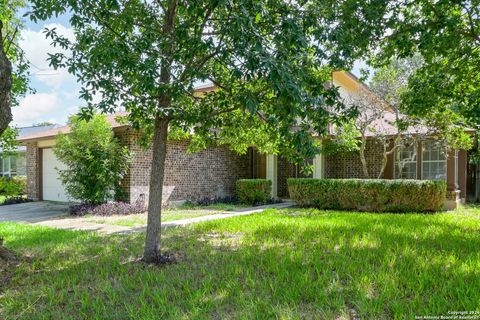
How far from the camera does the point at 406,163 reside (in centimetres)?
1525

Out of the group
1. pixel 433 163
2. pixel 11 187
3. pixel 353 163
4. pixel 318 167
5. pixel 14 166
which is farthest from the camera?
pixel 14 166

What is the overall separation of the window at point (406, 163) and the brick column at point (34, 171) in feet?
51.1

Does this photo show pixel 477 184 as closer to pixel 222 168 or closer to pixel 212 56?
pixel 222 168

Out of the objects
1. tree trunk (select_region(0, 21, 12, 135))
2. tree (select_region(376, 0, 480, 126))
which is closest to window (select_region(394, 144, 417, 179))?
tree (select_region(376, 0, 480, 126))

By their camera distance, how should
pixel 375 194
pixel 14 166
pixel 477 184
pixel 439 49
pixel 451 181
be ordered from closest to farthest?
pixel 439 49
pixel 375 194
pixel 451 181
pixel 477 184
pixel 14 166

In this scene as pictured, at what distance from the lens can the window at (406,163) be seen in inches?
563

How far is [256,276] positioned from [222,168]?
11583 mm

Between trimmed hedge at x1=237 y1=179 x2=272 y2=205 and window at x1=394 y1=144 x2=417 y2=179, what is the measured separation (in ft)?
17.2

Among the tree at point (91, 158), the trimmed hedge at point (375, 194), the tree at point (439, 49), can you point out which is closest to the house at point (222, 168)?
the tree at point (91, 158)

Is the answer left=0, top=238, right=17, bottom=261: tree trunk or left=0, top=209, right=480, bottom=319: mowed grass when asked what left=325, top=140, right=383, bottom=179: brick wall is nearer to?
left=0, top=209, right=480, bottom=319: mowed grass

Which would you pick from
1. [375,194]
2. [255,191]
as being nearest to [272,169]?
[255,191]

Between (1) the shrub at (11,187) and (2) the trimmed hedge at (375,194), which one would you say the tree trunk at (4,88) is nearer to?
(1) the shrub at (11,187)

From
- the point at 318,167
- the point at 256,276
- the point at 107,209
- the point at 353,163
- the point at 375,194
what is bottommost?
the point at 107,209

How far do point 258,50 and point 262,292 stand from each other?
271 cm
